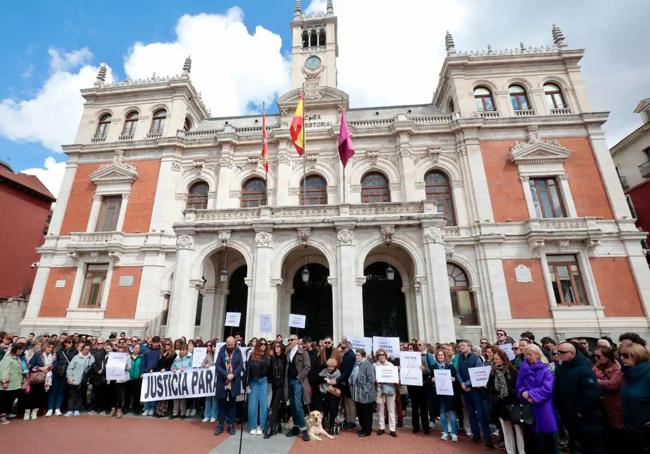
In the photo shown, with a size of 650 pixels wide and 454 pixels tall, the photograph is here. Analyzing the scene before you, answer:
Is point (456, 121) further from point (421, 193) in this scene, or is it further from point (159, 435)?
point (159, 435)

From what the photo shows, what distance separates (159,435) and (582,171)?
2342 centimetres

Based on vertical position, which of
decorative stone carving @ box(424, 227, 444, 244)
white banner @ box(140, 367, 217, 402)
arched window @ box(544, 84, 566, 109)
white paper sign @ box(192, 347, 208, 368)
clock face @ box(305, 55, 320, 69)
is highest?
clock face @ box(305, 55, 320, 69)

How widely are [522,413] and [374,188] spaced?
15614 mm

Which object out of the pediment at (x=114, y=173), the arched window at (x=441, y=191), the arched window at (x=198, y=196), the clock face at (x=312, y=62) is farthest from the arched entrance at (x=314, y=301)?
the clock face at (x=312, y=62)

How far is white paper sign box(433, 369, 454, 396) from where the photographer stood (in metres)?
7.06

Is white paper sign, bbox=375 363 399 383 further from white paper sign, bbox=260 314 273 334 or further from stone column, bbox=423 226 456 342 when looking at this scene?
white paper sign, bbox=260 314 273 334

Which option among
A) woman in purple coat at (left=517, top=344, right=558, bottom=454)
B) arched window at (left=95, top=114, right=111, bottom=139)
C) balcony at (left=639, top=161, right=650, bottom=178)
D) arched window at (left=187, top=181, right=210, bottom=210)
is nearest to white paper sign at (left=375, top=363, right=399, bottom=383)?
woman in purple coat at (left=517, top=344, right=558, bottom=454)

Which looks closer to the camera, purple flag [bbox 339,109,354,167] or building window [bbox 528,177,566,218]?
purple flag [bbox 339,109,354,167]

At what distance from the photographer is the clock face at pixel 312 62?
24694 mm

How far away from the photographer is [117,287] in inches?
729

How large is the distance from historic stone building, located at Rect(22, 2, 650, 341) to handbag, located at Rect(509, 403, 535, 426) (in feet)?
22.1

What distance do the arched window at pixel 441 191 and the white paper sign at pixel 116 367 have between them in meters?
16.8

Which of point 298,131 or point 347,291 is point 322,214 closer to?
point 347,291

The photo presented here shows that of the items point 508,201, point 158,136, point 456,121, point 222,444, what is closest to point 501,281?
point 508,201
